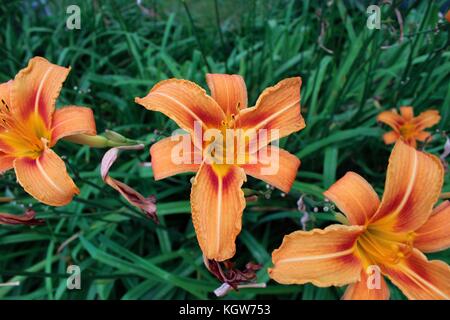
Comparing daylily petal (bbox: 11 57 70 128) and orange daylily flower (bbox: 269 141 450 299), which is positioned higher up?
daylily petal (bbox: 11 57 70 128)

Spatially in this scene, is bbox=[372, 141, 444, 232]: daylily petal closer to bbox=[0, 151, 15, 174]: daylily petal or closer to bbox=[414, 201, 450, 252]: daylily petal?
bbox=[414, 201, 450, 252]: daylily petal

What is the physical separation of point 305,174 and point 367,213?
0.96m

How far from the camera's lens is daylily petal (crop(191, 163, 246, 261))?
1.09 metres

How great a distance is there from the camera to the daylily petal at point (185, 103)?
1.21 m

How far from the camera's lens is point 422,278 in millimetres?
1211

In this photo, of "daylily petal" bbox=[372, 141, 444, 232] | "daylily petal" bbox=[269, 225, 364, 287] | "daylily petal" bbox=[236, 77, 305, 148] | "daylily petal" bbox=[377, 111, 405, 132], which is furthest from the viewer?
"daylily petal" bbox=[377, 111, 405, 132]

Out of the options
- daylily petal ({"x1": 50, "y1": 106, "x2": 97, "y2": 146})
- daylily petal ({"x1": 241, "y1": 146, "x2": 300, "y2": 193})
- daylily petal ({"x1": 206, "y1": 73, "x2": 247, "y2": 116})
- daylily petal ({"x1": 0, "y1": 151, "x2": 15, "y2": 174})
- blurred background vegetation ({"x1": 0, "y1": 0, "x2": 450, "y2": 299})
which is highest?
daylily petal ({"x1": 206, "y1": 73, "x2": 247, "y2": 116})

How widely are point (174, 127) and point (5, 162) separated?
3.43 feet

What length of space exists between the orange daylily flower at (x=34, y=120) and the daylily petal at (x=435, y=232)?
1012 millimetres

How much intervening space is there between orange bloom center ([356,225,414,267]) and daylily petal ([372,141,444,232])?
6cm

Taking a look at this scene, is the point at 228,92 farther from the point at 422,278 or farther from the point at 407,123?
the point at 407,123

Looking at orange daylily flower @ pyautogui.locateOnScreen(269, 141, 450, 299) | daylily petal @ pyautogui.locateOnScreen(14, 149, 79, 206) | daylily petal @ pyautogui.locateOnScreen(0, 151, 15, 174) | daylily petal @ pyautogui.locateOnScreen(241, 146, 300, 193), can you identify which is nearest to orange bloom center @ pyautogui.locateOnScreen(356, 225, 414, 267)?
orange daylily flower @ pyautogui.locateOnScreen(269, 141, 450, 299)

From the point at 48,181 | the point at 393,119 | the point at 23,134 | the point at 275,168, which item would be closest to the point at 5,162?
the point at 23,134
